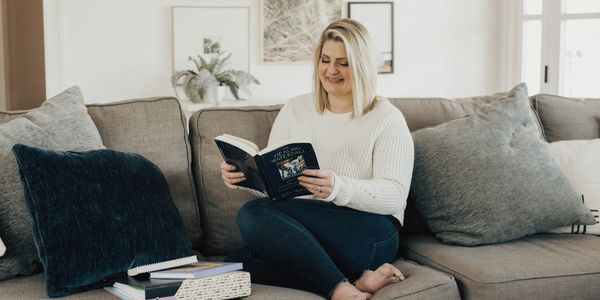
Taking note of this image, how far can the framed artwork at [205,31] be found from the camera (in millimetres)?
4984

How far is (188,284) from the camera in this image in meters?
1.84

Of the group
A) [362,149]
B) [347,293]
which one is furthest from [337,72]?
[347,293]

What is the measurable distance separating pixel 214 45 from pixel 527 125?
9.71ft

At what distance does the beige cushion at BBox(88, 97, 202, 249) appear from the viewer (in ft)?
7.80

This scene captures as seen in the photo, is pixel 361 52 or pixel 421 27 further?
pixel 421 27

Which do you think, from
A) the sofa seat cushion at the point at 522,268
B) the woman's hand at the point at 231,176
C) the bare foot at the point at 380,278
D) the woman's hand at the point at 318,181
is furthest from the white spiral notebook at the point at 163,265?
the sofa seat cushion at the point at 522,268

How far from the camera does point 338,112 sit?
2488mm

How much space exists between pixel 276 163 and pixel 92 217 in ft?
1.69

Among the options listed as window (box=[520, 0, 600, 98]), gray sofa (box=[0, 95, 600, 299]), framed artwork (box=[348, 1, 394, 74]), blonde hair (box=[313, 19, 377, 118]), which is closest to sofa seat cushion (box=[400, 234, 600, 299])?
gray sofa (box=[0, 95, 600, 299])

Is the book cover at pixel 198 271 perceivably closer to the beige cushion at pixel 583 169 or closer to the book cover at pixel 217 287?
the book cover at pixel 217 287

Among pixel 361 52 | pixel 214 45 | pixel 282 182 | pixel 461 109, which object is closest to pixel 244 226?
pixel 282 182

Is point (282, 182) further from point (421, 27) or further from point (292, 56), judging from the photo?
point (421, 27)

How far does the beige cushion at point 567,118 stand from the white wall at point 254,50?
8.46 ft

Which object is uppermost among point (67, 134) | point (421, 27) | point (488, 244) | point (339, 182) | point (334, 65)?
point (421, 27)
